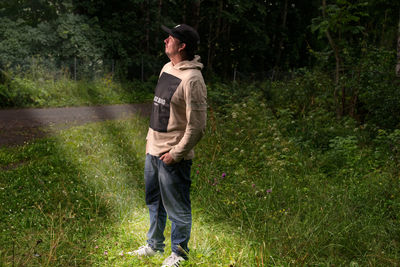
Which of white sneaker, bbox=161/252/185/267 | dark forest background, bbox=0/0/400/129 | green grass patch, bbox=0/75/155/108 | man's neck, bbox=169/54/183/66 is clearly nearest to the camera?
man's neck, bbox=169/54/183/66

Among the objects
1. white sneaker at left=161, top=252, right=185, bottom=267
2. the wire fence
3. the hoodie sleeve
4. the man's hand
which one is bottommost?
white sneaker at left=161, top=252, right=185, bottom=267

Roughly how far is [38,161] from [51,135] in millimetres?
1759

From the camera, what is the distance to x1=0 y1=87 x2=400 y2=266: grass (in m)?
3.11

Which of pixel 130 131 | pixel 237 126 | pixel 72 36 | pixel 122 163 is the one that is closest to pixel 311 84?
pixel 237 126

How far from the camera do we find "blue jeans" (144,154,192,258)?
2.80 meters

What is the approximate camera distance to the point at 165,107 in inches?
108

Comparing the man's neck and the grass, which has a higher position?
the man's neck

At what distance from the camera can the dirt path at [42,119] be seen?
22.5 feet

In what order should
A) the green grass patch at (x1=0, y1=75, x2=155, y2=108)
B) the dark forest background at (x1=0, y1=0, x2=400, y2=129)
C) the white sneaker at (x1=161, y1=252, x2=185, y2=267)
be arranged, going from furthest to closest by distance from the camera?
the green grass patch at (x1=0, y1=75, x2=155, y2=108)
the dark forest background at (x1=0, y1=0, x2=400, y2=129)
the white sneaker at (x1=161, y1=252, x2=185, y2=267)

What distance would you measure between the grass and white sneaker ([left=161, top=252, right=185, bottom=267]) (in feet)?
0.46

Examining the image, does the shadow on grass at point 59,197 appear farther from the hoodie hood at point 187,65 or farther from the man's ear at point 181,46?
the man's ear at point 181,46

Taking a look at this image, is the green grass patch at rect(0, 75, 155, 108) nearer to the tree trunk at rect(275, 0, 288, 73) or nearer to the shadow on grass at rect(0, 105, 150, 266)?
the shadow on grass at rect(0, 105, 150, 266)

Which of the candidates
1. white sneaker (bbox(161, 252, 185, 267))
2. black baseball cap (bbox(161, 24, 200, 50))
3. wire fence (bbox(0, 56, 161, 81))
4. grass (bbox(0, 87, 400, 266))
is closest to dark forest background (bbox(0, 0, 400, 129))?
wire fence (bbox(0, 56, 161, 81))

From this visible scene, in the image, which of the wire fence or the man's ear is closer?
the man's ear
